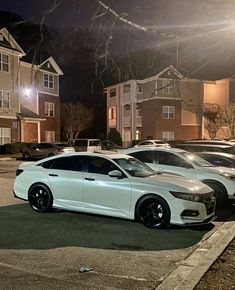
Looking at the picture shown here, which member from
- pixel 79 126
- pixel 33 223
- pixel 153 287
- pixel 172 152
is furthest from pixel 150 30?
pixel 79 126

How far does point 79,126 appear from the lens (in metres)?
52.9

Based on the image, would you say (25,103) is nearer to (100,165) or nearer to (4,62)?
(4,62)

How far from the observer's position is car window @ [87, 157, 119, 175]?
9.60m

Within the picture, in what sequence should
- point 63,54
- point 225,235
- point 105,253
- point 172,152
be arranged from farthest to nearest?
point 172,152
point 225,235
point 105,253
point 63,54

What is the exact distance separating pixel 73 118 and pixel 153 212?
44123 millimetres

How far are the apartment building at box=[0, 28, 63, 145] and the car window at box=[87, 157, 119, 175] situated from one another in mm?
23566

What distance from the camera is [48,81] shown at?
44.5 m

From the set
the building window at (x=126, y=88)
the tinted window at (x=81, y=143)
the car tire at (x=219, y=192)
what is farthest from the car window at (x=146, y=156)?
the building window at (x=126, y=88)

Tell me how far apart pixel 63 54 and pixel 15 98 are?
3423 cm

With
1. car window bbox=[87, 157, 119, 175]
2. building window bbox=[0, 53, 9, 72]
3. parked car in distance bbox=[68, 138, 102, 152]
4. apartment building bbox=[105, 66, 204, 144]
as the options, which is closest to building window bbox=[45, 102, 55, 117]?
building window bbox=[0, 53, 9, 72]

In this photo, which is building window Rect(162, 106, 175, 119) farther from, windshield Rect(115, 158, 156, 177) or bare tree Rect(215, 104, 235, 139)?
windshield Rect(115, 158, 156, 177)

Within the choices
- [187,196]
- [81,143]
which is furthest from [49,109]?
[187,196]

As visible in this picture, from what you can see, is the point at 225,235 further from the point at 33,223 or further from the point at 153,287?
the point at 33,223

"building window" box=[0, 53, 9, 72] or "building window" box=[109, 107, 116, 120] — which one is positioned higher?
"building window" box=[0, 53, 9, 72]
